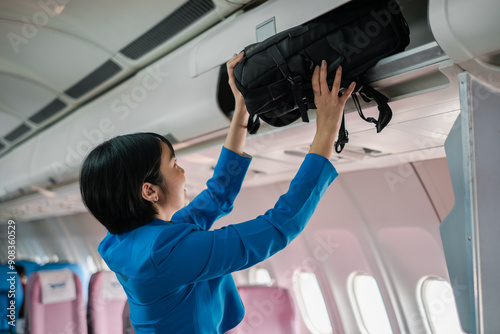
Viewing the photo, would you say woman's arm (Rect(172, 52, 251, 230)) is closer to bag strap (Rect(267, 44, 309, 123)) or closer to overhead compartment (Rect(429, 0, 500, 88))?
bag strap (Rect(267, 44, 309, 123))

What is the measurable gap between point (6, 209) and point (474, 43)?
7.58 m

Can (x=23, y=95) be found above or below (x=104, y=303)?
above

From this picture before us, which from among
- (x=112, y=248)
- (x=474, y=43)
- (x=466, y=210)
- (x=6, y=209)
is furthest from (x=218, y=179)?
(x=6, y=209)

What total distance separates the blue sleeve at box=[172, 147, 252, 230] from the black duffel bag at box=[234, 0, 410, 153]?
14.2 inches

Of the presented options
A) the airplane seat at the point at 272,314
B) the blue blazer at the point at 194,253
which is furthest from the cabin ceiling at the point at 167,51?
the airplane seat at the point at 272,314

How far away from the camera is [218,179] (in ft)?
5.91

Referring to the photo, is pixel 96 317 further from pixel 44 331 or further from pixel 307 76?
pixel 307 76

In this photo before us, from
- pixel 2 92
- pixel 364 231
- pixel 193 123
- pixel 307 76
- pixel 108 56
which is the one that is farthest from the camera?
pixel 2 92

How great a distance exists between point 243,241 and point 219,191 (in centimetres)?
60

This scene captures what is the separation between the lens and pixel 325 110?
1325 mm

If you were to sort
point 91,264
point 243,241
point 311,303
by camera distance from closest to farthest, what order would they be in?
point 243,241 → point 311,303 → point 91,264

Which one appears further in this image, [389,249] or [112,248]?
[389,249]

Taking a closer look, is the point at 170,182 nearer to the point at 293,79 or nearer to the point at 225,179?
the point at 225,179

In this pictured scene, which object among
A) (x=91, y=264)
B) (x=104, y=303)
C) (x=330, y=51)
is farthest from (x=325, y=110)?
(x=91, y=264)
